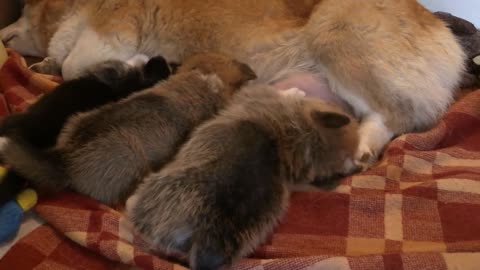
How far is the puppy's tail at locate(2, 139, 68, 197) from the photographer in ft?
4.89

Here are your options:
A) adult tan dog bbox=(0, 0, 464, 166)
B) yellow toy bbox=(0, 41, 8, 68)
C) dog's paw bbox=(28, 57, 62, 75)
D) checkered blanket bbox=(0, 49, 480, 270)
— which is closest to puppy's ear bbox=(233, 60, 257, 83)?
adult tan dog bbox=(0, 0, 464, 166)

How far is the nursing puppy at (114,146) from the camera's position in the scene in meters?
1.51

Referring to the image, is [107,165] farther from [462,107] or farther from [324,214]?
[462,107]

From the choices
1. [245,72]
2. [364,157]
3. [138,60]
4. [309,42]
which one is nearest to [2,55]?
[138,60]

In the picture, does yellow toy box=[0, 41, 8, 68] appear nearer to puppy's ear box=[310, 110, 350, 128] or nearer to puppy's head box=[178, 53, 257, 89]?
puppy's head box=[178, 53, 257, 89]

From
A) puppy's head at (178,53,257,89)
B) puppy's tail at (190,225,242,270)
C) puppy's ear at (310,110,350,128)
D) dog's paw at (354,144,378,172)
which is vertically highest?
puppy's head at (178,53,257,89)

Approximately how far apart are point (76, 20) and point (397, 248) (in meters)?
1.64

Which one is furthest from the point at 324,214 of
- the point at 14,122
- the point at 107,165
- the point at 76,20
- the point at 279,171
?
the point at 76,20

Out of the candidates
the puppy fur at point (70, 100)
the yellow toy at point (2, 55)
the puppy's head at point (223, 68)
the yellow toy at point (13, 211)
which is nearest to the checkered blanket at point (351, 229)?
the yellow toy at point (13, 211)

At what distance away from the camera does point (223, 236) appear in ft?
4.31

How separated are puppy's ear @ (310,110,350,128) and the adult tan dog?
0.25m

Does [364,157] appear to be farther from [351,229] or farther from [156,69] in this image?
[156,69]

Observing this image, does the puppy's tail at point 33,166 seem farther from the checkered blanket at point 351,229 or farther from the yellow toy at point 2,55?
the yellow toy at point 2,55

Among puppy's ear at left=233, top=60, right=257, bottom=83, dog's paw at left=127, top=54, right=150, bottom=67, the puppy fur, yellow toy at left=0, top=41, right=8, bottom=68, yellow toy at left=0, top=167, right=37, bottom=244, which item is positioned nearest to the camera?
yellow toy at left=0, top=167, right=37, bottom=244
